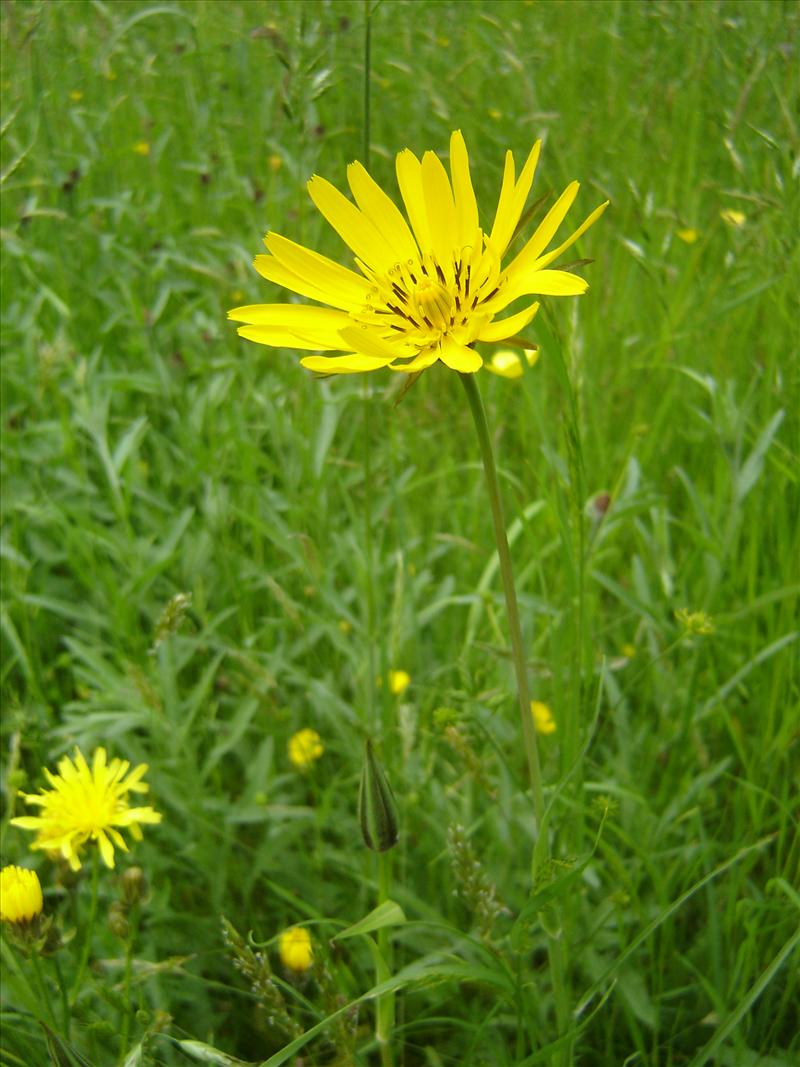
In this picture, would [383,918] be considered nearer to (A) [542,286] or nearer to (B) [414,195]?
(A) [542,286]

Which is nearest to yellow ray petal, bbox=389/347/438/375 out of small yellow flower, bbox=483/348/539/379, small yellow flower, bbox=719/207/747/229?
small yellow flower, bbox=483/348/539/379

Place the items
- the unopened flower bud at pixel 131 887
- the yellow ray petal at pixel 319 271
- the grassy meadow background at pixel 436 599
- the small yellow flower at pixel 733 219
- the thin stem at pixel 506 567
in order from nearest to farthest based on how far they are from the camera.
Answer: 1. the thin stem at pixel 506 567
2. the yellow ray petal at pixel 319 271
3. the unopened flower bud at pixel 131 887
4. the grassy meadow background at pixel 436 599
5. the small yellow flower at pixel 733 219

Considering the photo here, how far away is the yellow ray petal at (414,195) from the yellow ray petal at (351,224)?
0.04 meters

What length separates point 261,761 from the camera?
155 cm

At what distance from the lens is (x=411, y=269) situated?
1.03 m

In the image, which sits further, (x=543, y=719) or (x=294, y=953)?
(x=543, y=719)

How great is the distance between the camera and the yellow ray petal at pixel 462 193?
94 centimetres

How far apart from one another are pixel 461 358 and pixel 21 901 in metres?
0.77

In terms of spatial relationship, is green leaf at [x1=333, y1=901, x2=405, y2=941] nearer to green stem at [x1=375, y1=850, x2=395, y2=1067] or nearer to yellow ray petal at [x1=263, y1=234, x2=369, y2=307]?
green stem at [x1=375, y1=850, x2=395, y2=1067]

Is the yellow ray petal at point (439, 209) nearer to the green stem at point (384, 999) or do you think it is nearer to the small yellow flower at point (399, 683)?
the green stem at point (384, 999)

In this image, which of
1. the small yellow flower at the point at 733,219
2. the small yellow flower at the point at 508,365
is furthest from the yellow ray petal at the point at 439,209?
the small yellow flower at the point at 733,219

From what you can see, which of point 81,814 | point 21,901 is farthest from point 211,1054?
point 81,814

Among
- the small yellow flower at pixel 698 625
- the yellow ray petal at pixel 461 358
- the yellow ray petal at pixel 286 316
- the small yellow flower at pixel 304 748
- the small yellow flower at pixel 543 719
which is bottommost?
the small yellow flower at pixel 304 748

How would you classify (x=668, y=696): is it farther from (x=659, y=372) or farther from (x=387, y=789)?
(x=659, y=372)
